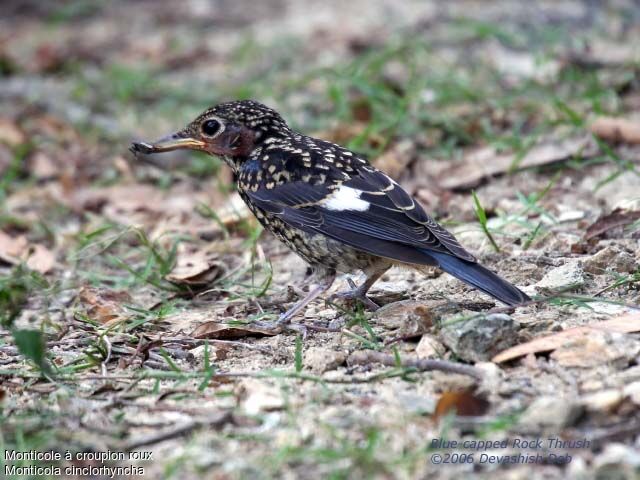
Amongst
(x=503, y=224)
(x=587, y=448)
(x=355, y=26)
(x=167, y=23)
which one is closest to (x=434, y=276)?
(x=503, y=224)

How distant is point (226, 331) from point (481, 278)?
114cm

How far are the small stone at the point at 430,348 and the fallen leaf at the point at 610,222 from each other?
1480mm

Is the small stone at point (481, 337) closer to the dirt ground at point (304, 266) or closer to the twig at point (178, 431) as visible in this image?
the dirt ground at point (304, 266)

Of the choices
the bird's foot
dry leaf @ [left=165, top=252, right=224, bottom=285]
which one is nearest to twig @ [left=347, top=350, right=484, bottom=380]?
the bird's foot

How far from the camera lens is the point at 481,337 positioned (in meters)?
3.67

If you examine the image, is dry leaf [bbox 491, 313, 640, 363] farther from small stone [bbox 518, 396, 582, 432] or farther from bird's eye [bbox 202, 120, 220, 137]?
bird's eye [bbox 202, 120, 220, 137]

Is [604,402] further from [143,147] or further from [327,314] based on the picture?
[143,147]

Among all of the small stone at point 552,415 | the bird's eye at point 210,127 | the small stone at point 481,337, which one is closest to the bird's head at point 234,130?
the bird's eye at point 210,127

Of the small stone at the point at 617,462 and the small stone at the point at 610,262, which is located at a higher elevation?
the small stone at the point at 610,262

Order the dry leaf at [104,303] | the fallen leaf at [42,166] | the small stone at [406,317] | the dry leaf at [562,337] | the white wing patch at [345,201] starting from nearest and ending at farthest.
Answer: the dry leaf at [562,337]
the small stone at [406,317]
the white wing patch at [345,201]
the dry leaf at [104,303]
the fallen leaf at [42,166]

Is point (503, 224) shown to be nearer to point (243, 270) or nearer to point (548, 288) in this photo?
point (548, 288)

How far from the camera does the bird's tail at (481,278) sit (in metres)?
3.97

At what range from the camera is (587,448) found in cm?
297

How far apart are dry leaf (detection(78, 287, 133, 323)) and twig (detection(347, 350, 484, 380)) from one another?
1.37 m
